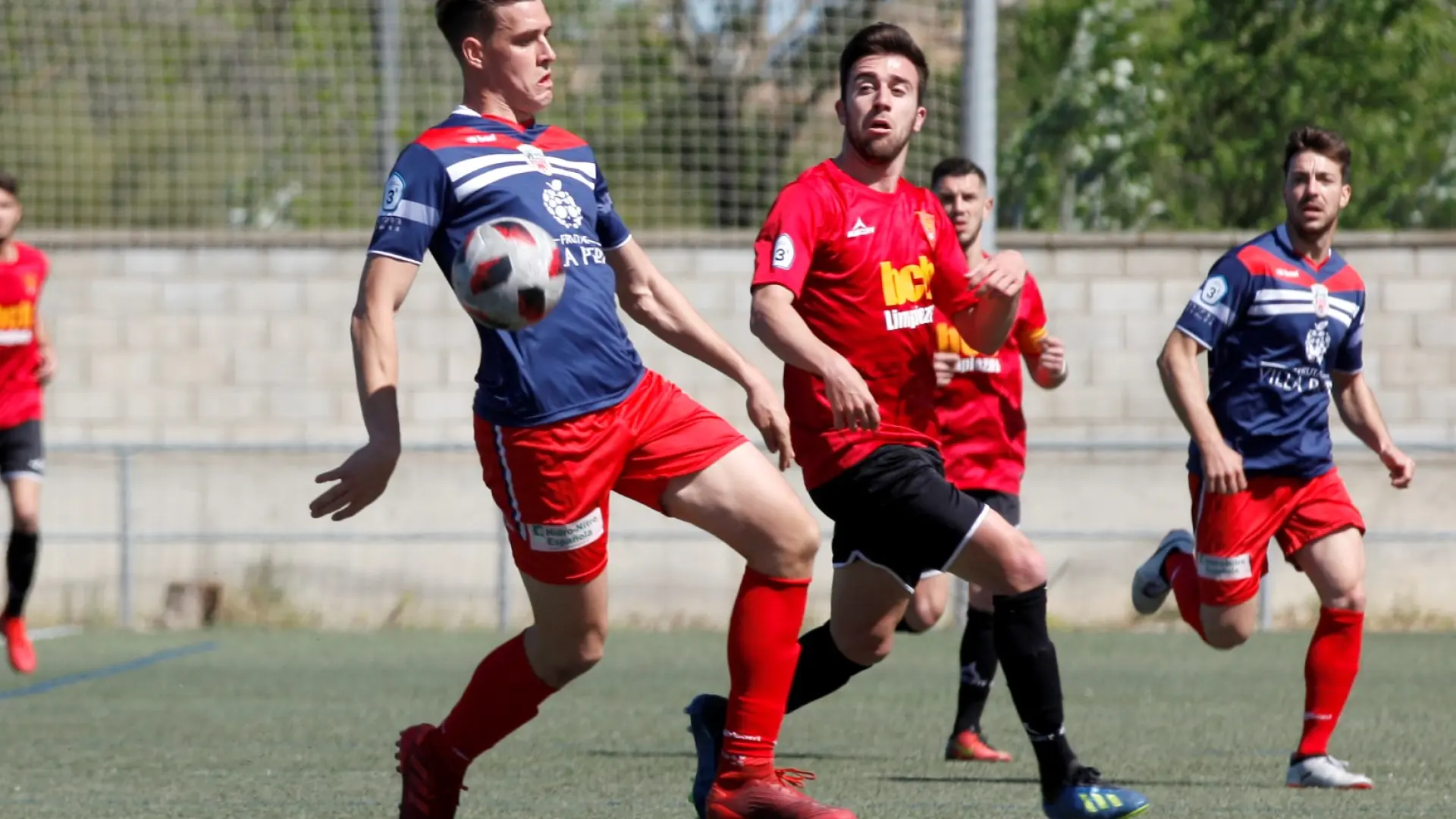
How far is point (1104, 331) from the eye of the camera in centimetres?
1361

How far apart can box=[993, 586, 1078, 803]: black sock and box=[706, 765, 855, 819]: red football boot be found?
680mm

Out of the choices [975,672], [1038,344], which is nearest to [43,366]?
[1038,344]

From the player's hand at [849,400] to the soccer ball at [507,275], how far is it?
0.77m

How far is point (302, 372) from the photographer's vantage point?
46.1ft

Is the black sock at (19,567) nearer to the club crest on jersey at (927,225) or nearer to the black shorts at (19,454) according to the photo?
the black shorts at (19,454)

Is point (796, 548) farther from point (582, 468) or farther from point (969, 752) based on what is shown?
point (969, 752)

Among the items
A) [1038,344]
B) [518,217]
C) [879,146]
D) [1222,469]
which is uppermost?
[879,146]

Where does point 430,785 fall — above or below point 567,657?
below

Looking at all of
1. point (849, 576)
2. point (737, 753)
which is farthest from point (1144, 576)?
point (737, 753)

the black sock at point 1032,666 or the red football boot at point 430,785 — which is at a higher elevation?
the black sock at point 1032,666

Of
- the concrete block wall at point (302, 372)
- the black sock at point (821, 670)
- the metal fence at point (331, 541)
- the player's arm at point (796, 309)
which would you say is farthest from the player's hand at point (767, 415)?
the concrete block wall at point (302, 372)

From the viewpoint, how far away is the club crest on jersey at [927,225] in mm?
5645

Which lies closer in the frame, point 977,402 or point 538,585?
point 538,585

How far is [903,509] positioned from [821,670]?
793 mm
